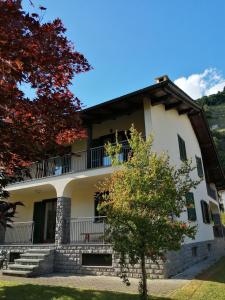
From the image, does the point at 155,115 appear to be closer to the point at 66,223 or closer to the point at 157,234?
the point at 66,223

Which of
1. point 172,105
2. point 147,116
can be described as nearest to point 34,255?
point 147,116

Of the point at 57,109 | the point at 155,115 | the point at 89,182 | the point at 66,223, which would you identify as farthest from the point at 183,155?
the point at 57,109

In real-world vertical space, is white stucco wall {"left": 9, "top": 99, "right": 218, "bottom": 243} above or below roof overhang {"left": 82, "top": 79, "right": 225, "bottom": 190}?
below

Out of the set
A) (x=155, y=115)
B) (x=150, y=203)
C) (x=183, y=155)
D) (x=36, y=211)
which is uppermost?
(x=155, y=115)

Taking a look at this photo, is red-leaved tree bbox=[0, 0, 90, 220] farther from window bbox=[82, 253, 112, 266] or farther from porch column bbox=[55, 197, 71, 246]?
porch column bbox=[55, 197, 71, 246]

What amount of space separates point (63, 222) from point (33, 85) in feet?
28.9

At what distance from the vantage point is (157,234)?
20.9 ft

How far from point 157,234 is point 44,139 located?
129 inches

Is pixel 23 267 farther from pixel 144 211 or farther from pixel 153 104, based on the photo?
pixel 153 104

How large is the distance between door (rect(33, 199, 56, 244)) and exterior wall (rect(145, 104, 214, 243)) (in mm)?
7359

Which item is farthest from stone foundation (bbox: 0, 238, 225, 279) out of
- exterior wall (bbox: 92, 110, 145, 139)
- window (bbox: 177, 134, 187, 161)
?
exterior wall (bbox: 92, 110, 145, 139)

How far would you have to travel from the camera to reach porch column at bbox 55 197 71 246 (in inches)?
517

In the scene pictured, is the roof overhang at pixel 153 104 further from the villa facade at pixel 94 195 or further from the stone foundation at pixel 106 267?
the stone foundation at pixel 106 267

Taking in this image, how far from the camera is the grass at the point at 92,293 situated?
7.42 m
